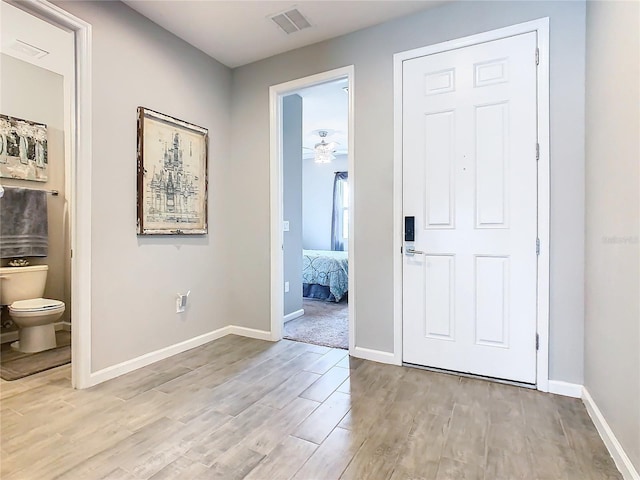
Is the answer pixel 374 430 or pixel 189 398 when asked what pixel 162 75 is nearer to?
pixel 189 398

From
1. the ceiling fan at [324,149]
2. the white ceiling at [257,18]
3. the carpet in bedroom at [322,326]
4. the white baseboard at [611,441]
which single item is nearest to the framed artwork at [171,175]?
the white ceiling at [257,18]

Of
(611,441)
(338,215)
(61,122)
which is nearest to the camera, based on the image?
(611,441)

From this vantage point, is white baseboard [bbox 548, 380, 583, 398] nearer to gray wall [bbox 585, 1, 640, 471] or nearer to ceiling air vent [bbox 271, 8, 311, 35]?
gray wall [bbox 585, 1, 640, 471]

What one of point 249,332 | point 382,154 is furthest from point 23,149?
point 382,154

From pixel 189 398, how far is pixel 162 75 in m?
2.48

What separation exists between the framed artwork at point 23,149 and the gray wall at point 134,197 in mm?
1581

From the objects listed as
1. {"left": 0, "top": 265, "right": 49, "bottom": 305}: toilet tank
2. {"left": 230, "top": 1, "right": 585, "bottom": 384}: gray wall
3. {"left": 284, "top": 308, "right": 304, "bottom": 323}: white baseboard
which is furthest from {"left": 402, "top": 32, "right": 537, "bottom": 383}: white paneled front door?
{"left": 0, "top": 265, "right": 49, "bottom": 305}: toilet tank

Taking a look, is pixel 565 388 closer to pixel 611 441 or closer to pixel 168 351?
pixel 611 441

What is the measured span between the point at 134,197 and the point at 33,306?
4.58 ft

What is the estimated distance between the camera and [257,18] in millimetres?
2641

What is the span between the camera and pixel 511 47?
230 cm

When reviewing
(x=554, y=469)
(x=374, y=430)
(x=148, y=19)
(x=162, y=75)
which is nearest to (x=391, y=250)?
(x=374, y=430)

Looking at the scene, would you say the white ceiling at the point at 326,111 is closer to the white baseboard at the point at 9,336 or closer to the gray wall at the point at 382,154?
the gray wall at the point at 382,154

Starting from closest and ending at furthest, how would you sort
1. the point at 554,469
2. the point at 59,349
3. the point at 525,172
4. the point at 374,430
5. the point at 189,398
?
the point at 554,469 → the point at 374,430 → the point at 189,398 → the point at 525,172 → the point at 59,349
